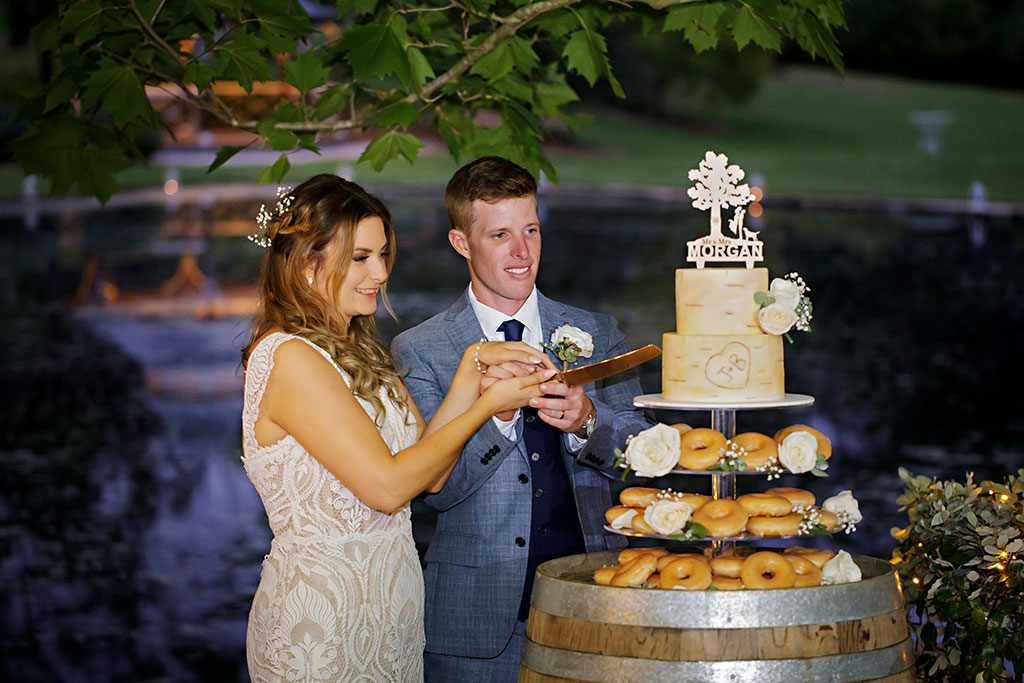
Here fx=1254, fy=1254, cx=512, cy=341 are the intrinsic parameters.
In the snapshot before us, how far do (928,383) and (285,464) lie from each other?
37.6ft

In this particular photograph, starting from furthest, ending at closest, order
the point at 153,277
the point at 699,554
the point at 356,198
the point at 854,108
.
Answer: the point at 854,108
the point at 153,277
the point at 356,198
the point at 699,554

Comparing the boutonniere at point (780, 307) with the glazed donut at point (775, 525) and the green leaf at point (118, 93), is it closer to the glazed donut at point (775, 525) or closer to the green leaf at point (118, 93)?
the glazed donut at point (775, 525)

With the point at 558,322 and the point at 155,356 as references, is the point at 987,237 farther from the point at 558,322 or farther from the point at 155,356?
the point at 558,322

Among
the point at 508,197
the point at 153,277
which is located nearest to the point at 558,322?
the point at 508,197

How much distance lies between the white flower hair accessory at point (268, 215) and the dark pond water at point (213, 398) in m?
3.16

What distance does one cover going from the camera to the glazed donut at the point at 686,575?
9.21 ft

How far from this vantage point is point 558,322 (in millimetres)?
3852

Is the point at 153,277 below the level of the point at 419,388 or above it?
Answer: above

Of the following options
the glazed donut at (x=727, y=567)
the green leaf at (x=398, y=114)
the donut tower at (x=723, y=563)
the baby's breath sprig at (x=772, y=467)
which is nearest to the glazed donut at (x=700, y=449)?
the donut tower at (x=723, y=563)

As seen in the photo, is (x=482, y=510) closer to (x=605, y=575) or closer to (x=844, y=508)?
(x=605, y=575)

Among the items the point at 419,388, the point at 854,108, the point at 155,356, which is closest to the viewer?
the point at 419,388

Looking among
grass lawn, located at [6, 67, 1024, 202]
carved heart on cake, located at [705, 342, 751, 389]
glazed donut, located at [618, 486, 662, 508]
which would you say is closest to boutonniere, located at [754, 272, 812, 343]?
carved heart on cake, located at [705, 342, 751, 389]

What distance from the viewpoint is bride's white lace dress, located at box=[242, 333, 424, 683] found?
3.32 m

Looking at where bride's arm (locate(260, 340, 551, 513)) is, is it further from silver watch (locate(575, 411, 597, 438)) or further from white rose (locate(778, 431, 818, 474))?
white rose (locate(778, 431, 818, 474))
